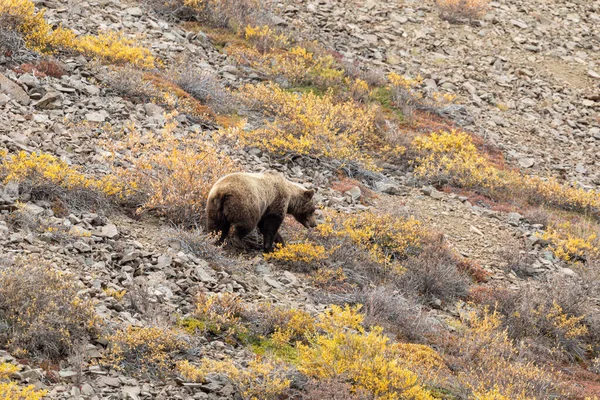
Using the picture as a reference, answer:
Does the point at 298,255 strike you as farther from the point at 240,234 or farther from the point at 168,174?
the point at 168,174

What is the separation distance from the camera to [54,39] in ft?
45.0

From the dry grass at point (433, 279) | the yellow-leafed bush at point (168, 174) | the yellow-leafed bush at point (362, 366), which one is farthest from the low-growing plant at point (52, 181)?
the dry grass at point (433, 279)

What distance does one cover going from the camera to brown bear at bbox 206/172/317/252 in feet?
30.1

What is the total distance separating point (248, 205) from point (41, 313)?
3402 millimetres

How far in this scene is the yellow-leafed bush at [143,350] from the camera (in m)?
6.45

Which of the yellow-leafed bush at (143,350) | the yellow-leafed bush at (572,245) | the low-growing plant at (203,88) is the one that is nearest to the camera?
the yellow-leafed bush at (143,350)

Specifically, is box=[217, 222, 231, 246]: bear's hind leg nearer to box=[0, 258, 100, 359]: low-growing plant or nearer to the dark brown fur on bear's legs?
the dark brown fur on bear's legs

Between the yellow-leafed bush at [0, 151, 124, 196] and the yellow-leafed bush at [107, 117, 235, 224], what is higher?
the yellow-leafed bush at [0, 151, 124, 196]

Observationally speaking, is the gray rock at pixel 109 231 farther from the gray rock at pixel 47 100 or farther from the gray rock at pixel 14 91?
the gray rock at pixel 14 91

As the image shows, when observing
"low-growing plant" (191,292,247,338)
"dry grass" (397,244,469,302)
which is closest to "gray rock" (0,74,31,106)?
"low-growing plant" (191,292,247,338)

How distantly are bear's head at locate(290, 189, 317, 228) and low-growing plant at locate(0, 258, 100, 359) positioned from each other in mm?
4721

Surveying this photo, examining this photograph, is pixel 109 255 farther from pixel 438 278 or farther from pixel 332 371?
pixel 438 278

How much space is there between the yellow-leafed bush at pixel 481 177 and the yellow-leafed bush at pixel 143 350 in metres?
9.19

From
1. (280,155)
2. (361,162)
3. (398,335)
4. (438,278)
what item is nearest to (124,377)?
(398,335)
